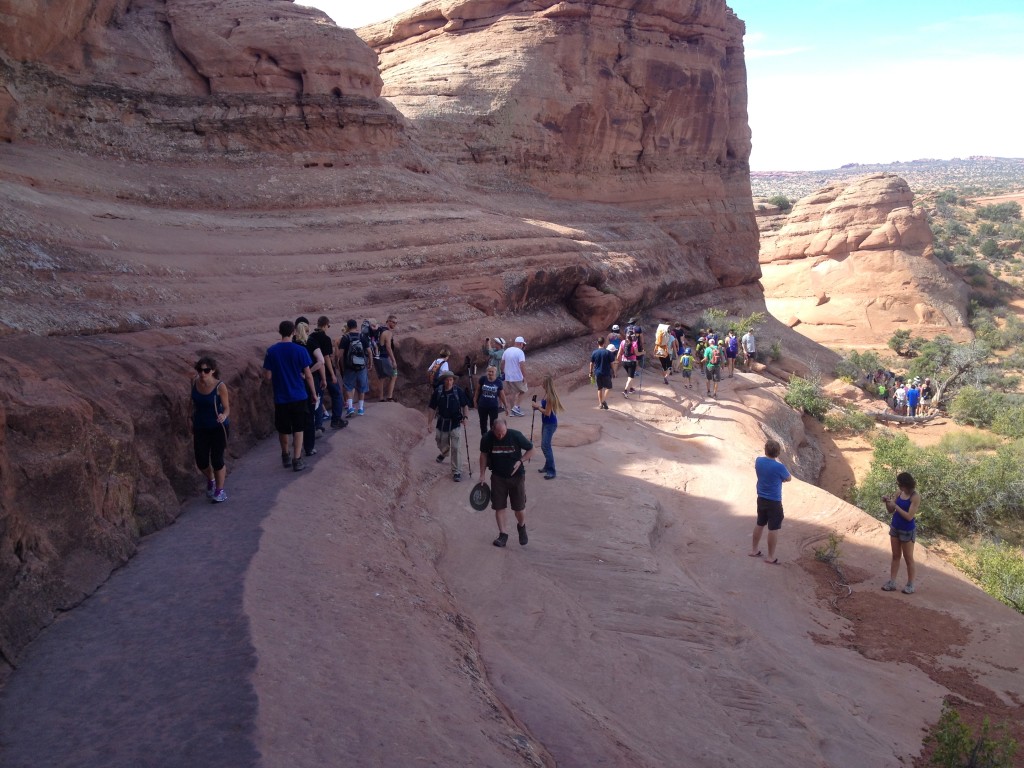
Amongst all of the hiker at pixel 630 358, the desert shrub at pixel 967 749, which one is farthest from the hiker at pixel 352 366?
the desert shrub at pixel 967 749

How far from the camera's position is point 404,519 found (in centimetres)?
754

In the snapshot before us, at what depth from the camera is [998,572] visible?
10.6m

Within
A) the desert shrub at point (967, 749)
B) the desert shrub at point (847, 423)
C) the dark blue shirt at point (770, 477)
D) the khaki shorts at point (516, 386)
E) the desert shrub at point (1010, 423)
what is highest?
the khaki shorts at point (516, 386)

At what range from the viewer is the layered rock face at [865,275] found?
131 feet

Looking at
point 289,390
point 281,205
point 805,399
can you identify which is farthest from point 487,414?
point 805,399

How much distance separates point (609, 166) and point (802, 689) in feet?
74.2

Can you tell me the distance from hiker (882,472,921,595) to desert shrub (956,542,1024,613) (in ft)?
5.17

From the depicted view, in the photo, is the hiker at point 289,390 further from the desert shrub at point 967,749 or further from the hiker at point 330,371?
the desert shrub at point 967,749

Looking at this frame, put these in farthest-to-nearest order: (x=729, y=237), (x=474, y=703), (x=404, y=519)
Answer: (x=729, y=237) < (x=404, y=519) < (x=474, y=703)

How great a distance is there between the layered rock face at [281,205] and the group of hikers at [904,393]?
20.5 feet

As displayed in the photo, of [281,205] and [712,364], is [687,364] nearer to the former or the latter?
[712,364]

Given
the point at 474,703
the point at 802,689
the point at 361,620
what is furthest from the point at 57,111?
the point at 802,689

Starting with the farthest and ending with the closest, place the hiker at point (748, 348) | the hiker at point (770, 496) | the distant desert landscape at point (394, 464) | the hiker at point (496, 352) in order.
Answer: the hiker at point (748, 348) → the hiker at point (496, 352) → the hiker at point (770, 496) → the distant desert landscape at point (394, 464)

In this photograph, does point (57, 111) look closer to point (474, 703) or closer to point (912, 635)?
point (474, 703)
